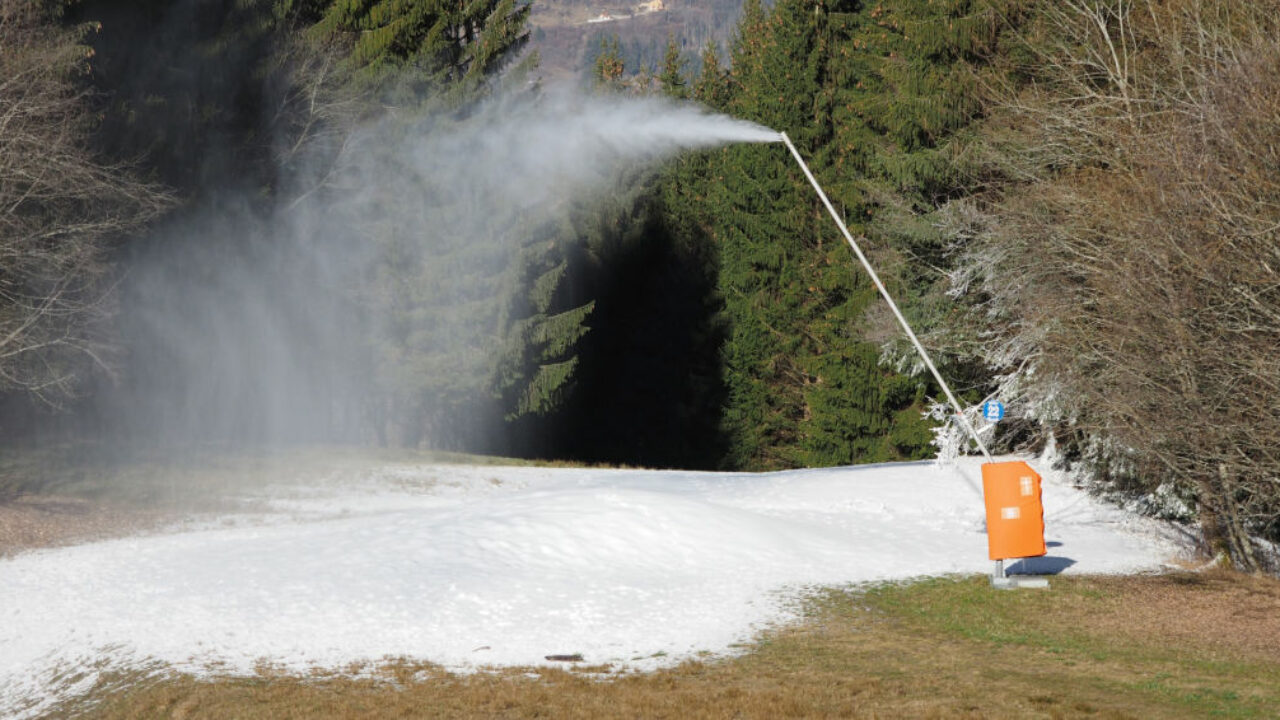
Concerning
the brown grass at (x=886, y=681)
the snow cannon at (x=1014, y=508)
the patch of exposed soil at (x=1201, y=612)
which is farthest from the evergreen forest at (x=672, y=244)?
the brown grass at (x=886, y=681)

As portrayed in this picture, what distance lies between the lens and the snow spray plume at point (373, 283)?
32781 mm

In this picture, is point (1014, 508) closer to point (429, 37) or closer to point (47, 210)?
point (47, 210)

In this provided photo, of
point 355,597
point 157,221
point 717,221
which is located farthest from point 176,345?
point 717,221

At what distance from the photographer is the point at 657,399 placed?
49.8m

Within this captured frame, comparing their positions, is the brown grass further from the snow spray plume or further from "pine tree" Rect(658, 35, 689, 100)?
"pine tree" Rect(658, 35, 689, 100)

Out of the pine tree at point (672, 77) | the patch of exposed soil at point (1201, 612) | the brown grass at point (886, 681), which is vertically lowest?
the patch of exposed soil at point (1201, 612)

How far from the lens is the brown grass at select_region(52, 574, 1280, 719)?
1013 centimetres

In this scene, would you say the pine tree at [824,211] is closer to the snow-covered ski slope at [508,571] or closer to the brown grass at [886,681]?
the snow-covered ski slope at [508,571]

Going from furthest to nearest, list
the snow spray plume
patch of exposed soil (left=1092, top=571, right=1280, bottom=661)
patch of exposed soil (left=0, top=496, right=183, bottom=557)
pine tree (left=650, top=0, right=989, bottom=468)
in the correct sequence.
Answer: the snow spray plume
pine tree (left=650, top=0, right=989, bottom=468)
patch of exposed soil (left=0, top=496, right=183, bottom=557)
patch of exposed soil (left=1092, top=571, right=1280, bottom=661)

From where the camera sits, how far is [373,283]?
37.4m

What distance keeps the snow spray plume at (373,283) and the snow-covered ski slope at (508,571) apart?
36.1ft

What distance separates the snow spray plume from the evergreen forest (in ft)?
0.35

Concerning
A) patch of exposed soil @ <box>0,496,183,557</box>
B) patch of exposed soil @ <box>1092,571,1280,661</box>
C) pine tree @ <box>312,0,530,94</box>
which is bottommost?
patch of exposed soil @ <box>1092,571,1280,661</box>

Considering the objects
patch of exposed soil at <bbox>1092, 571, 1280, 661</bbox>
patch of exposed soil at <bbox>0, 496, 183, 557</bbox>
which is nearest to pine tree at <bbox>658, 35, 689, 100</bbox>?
patch of exposed soil at <bbox>0, 496, 183, 557</bbox>
